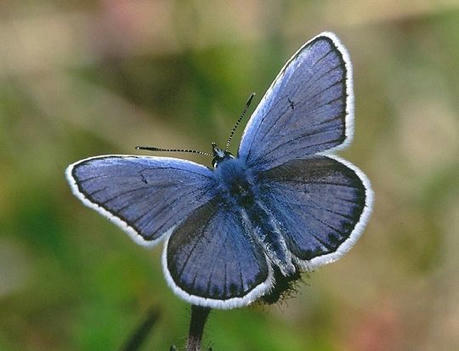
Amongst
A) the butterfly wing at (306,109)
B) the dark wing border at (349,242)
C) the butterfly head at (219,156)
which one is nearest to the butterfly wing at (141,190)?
the butterfly head at (219,156)

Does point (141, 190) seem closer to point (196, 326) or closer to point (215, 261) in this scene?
point (215, 261)

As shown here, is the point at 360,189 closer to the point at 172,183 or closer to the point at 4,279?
the point at 172,183

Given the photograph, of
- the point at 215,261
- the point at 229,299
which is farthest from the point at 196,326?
the point at 215,261

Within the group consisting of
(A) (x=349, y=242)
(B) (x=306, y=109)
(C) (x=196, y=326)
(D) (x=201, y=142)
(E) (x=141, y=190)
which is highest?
(B) (x=306, y=109)

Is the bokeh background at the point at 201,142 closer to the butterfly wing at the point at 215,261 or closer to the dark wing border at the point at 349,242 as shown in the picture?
the butterfly wing at the point at 215,261

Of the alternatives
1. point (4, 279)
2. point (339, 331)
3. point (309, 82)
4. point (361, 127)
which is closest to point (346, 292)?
point (339, 331)

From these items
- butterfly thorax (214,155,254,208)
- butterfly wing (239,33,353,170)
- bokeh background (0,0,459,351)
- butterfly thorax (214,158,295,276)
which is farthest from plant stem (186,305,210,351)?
bokeh background (0,0,459,351)
